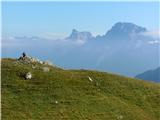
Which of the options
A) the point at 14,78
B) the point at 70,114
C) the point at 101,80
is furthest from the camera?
the point at 101,80

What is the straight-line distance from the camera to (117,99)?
70188mm

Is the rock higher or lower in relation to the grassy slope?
higher

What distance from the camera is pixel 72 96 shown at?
67.5 m

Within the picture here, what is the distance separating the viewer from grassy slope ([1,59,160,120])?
61688 mm

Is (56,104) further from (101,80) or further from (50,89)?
(101,80)

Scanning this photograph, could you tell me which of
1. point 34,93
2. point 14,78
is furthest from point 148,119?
point 14,78

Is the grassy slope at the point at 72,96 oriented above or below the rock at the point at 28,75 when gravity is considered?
below

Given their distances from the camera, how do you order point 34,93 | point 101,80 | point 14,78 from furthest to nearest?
point 101,80, point 14,78, point 34,93

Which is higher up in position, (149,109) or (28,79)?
(28,79)

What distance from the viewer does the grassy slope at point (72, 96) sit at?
61.7 m

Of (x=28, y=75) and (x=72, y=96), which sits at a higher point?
(x=28, y=75)

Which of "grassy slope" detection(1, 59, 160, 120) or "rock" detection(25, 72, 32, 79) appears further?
→ "rock" detection(25, 72, 32, 79)

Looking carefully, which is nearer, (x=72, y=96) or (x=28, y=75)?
(x=72, y=96)

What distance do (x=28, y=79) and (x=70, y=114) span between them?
505 inches
